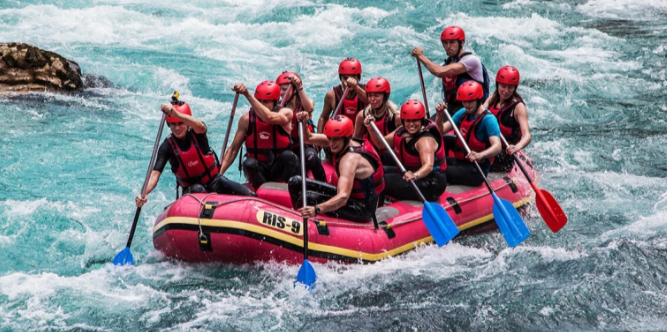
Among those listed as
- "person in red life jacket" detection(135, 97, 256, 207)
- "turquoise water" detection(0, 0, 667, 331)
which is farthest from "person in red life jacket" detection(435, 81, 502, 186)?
"person in red life jacket" detection(135, 97, 256, 207)

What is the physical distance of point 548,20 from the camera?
1844 centimetres

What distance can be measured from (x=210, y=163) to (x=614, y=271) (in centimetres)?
390

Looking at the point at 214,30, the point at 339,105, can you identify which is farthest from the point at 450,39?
the point at 214,30

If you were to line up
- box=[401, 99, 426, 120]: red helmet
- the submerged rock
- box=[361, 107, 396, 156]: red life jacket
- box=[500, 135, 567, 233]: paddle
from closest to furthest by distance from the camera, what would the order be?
box=[401, 99, 426, 120]: red helmet → box=[500, 135, 567, 233]: paddle → box=[361, 107, 396, 156]: red life jacket → the submerged rock

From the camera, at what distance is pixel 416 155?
6.81 m

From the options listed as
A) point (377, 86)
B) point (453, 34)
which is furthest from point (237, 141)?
point (453, 34)

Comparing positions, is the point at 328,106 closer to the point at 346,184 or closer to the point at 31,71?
the point at 346,184

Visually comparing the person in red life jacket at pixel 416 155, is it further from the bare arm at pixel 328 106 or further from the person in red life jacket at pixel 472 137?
the bare arm at pixel 328 106

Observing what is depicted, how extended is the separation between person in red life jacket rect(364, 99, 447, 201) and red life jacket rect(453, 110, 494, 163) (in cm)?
53

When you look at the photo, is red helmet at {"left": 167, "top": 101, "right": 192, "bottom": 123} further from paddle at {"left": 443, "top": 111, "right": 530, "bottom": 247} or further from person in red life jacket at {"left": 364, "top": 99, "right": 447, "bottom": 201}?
paddle at {"left": 443, "top": 111, "right": 530, "bottom": 247}

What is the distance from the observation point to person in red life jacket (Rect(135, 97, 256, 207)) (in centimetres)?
629

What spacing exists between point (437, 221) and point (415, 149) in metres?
0.76

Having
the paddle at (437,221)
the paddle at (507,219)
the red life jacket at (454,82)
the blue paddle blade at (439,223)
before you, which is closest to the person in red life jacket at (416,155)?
the paddle at (437,221)

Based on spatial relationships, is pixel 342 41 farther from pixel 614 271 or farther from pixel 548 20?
pixel 614 271
